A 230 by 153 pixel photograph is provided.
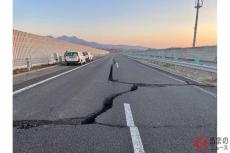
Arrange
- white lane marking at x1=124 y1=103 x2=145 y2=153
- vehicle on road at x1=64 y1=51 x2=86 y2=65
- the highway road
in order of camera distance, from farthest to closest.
→ vehicle on road at x1=64 y1=51 x2=86 y2=65 → the highway road → white lane marking at x1=124 y1=103 x2=145 y2=153

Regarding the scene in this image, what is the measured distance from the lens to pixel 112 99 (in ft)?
28.0

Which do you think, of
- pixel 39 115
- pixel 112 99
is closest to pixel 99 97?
pixel 112 99

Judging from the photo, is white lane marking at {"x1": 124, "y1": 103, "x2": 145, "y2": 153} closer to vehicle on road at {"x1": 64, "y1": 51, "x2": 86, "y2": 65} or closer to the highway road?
the highway road

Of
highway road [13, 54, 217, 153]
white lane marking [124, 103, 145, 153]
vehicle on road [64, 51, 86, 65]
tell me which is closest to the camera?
white lane marking [124, 103, 145, 153]

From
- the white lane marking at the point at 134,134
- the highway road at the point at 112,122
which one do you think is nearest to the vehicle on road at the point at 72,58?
the highway road at the point at 112,122

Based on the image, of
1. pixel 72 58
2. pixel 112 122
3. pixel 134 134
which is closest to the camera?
pixel 134 134

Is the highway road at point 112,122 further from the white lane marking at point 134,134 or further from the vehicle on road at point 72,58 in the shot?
the vehicle on road at point 72,58

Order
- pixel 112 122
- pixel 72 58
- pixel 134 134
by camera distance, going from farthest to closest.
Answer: pixel 72 58 < pixel 112 122 < pixel 134 134

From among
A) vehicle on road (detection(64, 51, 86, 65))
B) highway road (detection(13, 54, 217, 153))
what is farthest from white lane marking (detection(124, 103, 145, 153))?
vehicle on road (detection(64, 51, 86, 65))

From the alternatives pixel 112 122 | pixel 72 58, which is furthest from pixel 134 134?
pixel 72 58

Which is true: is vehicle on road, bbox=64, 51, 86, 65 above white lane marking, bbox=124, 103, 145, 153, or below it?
above

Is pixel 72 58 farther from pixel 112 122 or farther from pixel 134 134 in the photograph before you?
pixel 134 134

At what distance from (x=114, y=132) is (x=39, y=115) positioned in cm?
232
